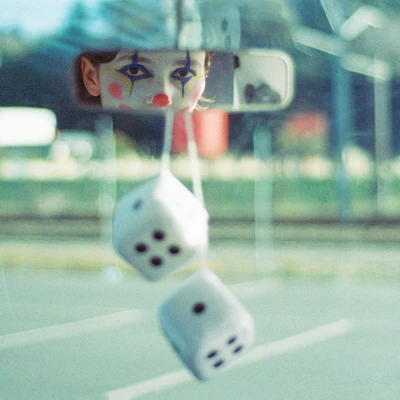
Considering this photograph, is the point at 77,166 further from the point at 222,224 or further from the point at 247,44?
the point at 222,224

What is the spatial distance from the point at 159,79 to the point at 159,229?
39 centimetres

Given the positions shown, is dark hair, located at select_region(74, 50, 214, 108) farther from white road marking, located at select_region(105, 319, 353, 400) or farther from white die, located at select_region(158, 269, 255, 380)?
white road marking, located at select_region(105, 319, 353, 400)

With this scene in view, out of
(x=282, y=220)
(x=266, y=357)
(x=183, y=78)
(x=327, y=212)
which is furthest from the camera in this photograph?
(x=282, y=220)

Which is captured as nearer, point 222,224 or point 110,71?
point 110,71

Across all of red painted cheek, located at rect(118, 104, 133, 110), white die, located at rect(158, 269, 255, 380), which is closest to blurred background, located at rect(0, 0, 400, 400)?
red painted cheek, located at rect(118, 104, 133, 110)

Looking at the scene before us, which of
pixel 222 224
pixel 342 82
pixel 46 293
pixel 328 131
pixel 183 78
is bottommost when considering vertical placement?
pixel 222 224

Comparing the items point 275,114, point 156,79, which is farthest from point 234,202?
point 156,79

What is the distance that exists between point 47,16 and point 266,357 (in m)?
3.33

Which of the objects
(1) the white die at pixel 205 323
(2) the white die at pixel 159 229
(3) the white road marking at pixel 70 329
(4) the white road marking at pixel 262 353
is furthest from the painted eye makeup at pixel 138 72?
(3) the white road marking at pixel 70 329

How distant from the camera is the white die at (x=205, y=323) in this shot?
1.66m

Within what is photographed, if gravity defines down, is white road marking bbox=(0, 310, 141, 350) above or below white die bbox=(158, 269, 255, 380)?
below

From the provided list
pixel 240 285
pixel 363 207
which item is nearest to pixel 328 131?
pixel 363 207

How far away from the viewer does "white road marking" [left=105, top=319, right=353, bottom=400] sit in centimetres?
362

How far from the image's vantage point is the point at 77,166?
13.9 ft
